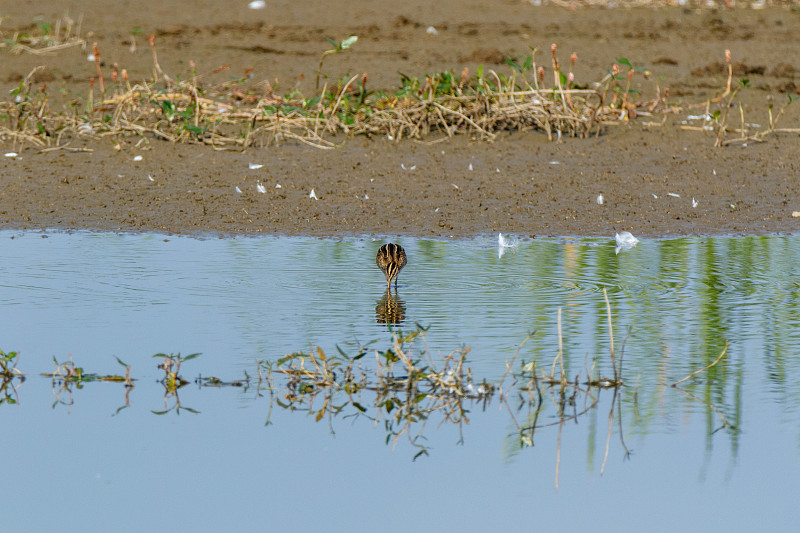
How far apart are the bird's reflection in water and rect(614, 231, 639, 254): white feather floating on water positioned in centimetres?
192

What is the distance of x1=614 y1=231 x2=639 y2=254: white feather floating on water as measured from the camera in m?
7.68

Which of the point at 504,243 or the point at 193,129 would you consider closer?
the point at 504,243

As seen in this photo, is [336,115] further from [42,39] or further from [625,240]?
[42,39]

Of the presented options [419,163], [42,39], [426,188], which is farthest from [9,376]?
[42,39]

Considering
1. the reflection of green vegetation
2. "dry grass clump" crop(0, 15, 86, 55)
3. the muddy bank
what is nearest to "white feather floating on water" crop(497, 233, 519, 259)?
the muddy bank

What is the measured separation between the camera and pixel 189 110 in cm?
1037

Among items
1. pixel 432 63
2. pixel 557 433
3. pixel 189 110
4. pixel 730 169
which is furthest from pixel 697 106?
pixel 557 433

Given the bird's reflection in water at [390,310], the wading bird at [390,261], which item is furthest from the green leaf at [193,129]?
the bird's reflection in water at [390,310]

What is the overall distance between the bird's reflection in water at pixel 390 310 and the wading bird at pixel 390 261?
9cm

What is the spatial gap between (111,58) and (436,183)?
17.9 ft

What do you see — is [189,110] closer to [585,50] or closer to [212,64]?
[212,64]

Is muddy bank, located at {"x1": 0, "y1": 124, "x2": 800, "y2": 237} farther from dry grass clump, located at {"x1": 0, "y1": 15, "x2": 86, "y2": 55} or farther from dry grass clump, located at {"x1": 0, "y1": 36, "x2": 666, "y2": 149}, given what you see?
dry grass clump, located at {"x1": 0, "y1": 15, "x2": 86, "y2": 55}

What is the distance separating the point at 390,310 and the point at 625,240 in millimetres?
2300

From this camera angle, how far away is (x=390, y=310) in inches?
235
